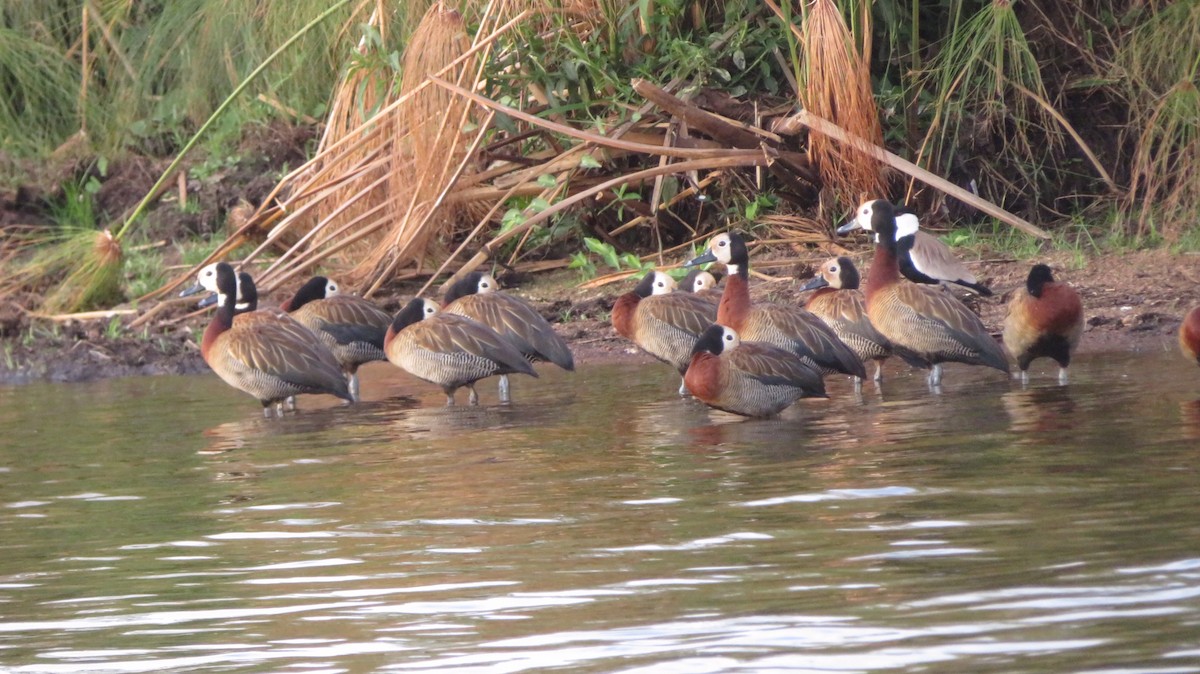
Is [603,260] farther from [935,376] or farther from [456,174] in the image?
[935,376]

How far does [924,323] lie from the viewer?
1073 cm

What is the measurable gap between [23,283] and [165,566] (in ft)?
32.4

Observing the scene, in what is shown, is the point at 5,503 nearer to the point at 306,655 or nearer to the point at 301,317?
the point at 306,655

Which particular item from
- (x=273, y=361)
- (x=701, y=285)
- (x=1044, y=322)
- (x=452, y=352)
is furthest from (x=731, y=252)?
(x=273, y=361)

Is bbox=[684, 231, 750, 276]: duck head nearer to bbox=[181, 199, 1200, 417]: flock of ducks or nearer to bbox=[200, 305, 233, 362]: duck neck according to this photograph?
bbox=[181, 199, 1200, 417]: flock of ducks

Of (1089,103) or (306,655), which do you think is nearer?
(306,655)

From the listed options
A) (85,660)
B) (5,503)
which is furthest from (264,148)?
(85,660)

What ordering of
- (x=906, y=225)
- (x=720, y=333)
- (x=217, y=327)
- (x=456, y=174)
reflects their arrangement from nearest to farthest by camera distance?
1. (x=720, y=333)
2. (x=217, y=327)
3. (x=906, y=225)
4. (x=456, y=174)

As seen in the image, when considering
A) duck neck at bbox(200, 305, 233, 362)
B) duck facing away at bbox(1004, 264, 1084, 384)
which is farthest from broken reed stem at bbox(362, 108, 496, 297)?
duck facing away at bbox(1004, 264, 1084, 384)

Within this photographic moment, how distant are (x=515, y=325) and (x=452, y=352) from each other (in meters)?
0.78

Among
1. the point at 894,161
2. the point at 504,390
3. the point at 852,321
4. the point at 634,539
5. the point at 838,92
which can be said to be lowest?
the point at 634,539

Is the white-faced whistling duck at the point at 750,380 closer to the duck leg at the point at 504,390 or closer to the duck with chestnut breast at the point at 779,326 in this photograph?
the duck with chestnut breast at the point at 779,326

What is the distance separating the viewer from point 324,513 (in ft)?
24.5

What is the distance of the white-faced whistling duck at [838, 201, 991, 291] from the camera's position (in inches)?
509
